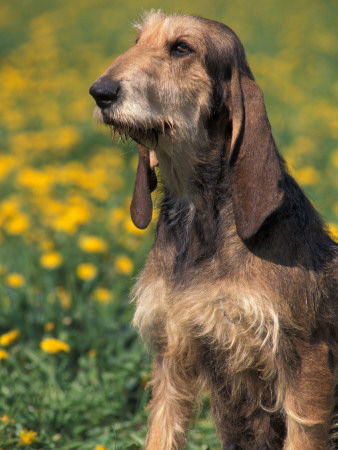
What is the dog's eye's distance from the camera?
3.17 m

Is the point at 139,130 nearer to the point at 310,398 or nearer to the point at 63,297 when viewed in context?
the point at 310,398

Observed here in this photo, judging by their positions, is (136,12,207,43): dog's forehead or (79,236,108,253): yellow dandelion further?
(79,236,108,253): yellow dandelion

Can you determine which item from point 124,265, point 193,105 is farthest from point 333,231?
point 193,105

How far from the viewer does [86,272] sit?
5.00 m

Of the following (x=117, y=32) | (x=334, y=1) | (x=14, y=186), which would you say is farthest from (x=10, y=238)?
(x=334, y=1)

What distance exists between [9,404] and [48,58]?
12.1 m

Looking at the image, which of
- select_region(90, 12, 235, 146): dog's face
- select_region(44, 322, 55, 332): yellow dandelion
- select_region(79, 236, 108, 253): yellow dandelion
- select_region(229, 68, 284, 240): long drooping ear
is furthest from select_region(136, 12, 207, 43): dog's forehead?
select_region(44, 322, 55, 332): yellow dandelion

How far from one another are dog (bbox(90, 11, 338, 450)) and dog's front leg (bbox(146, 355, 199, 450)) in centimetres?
10

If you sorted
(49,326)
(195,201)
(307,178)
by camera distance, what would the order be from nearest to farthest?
(195,201) → (49,326) → (307,178)

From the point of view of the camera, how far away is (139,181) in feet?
11.9

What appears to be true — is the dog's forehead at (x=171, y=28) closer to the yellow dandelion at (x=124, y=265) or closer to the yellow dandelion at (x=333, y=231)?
the yellow dandelion at (x=333, y=231)

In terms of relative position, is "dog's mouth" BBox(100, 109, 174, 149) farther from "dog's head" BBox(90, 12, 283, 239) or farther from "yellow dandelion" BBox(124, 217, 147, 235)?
"yellow dandelion" BBox(124, 217, 147, 235)

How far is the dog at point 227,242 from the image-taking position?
119 inches

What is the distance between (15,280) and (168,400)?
1.81 meters
